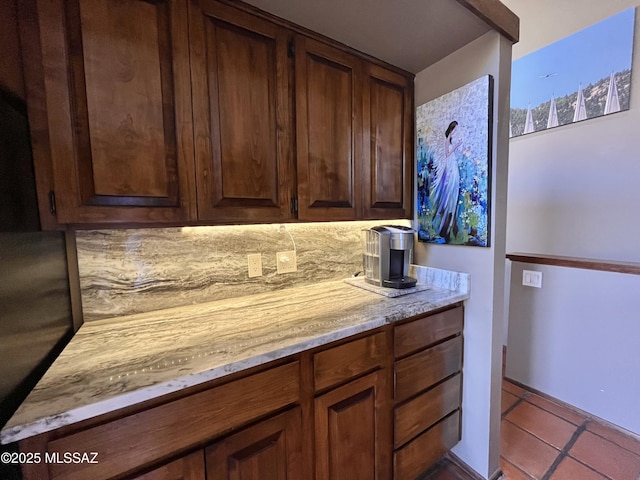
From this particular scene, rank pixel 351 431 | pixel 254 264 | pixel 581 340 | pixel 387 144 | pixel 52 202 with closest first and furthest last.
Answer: pixel 52 202 < pixel 351 431 < pixel 254 264 < pixel 387 144 < pixel 581 340

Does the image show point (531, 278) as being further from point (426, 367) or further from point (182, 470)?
point (182, 470)

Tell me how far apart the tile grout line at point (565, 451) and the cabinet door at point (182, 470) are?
5.82 feet

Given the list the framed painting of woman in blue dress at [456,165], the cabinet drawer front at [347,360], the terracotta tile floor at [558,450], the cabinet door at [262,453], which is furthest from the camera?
the terracotta tile floor at [558,450]

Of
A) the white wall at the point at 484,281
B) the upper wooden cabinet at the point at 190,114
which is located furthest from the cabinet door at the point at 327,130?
the white wall at the point at 484,281

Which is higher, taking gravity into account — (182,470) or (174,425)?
(174,425)

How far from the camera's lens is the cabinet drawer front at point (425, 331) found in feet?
3.80

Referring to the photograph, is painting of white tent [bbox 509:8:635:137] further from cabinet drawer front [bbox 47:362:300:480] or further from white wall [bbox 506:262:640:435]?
cabinet drawer front [bbox 47:362:300:480]

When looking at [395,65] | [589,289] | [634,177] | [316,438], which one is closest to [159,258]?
[316,438]

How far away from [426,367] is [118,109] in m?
1.64

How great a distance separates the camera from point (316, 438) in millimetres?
941

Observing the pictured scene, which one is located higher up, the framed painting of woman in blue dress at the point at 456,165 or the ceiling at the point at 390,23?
the ceiling at the point at 390,23

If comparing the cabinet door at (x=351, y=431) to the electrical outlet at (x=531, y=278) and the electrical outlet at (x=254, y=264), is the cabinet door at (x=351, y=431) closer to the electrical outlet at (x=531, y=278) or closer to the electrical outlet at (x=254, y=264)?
the electrical outlet at (x=254, y=264)

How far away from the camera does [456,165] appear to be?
1385 millimetres

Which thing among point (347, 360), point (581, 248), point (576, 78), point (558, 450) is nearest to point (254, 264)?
point (347, 360)
